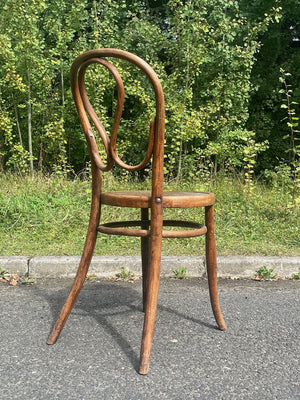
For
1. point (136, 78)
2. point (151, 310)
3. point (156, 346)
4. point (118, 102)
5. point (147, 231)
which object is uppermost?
point (136, 78)

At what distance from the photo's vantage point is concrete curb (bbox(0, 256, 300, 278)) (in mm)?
3873

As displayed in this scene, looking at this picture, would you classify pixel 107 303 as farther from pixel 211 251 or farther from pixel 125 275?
pixel 211 251

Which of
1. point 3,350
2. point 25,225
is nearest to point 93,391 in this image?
point 3,350

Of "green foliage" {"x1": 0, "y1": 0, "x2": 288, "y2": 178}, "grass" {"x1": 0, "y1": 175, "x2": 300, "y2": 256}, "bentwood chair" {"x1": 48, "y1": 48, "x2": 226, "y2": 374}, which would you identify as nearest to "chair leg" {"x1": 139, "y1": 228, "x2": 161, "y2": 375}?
"bentwood chair" {"x1": 48, "y1": 48, "x2": 226, "y2": 374}

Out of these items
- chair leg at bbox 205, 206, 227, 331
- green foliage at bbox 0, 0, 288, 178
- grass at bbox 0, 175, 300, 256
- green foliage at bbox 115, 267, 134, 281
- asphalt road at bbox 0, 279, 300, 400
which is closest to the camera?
asphalt road at bbox 0, 279, 300, 400

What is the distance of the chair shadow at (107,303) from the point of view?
2631 millimetres

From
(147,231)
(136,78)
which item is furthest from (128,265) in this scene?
(136,78)

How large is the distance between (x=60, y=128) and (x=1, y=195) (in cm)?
313

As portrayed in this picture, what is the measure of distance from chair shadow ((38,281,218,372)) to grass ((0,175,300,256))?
0.75 metres

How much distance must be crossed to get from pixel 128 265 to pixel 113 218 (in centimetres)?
162

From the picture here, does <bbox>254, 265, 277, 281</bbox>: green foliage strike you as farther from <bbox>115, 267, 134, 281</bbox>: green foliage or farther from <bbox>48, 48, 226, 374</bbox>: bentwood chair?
<bbox>48, 48, 226, 374</bbox>: bentwood chair

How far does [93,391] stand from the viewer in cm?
188

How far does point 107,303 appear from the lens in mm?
3113

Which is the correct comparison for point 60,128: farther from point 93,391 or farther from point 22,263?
point 93,391
